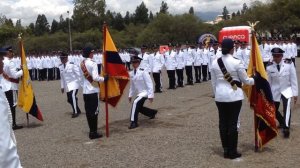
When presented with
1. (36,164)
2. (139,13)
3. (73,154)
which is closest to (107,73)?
(73,154)

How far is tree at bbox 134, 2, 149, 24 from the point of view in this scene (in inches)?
3752

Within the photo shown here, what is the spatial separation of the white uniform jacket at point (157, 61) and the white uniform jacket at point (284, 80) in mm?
9524

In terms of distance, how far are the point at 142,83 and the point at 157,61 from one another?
7800 millimetres

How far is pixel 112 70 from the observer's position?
30.2 ft

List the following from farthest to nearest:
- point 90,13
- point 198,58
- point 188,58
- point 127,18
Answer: point 127,18 → point 90,13 → point 198,58 → point 188,58

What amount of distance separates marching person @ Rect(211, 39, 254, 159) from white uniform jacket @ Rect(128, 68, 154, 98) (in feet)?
10.5

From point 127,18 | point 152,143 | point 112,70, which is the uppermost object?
point 127,18

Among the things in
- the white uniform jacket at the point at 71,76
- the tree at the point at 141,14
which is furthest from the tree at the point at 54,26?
the white uniform jacket at the point at 71,76

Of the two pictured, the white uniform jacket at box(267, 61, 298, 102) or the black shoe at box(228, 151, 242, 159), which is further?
the white uniform jacket at box(267, 61, 298, 102)

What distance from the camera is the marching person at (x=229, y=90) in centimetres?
685

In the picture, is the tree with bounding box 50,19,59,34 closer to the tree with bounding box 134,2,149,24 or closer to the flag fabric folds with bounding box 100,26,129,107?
the tree with bounding box 134,2,149,24

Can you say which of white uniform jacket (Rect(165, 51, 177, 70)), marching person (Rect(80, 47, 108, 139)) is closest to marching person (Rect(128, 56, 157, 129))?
marching person (Rect(80, 47, 108, 139))

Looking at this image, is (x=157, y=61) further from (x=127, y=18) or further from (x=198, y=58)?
(x=127, y=18)

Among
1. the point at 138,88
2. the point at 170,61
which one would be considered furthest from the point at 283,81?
the point at 170,61
